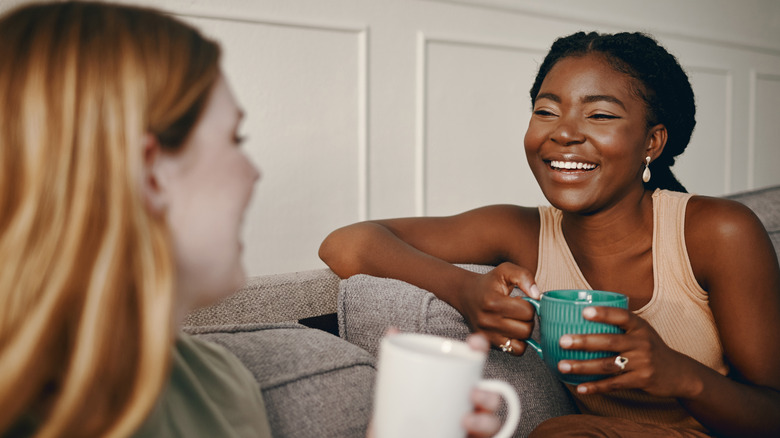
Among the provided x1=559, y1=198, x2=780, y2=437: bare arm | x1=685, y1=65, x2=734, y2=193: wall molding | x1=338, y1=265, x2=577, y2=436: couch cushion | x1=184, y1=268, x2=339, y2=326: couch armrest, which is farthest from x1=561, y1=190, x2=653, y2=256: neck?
x1=685, y1=65, x2=734, y2=193: wall molding

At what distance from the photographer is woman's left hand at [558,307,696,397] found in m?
0.94

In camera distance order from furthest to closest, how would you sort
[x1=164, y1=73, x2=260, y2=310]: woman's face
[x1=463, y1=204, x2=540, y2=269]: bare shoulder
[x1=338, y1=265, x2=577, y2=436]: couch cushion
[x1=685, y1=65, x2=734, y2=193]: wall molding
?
[x1=685, y1=65, x2=734, y2=193]: wall molding < [x1=463, y1=204, x2=540, y2=269]: bare shoulder < [x1=338, y1=265, x2=577, y2=436]: couch cushion < [x1=164, y1=73, x2=260, y2=310]: woman's face

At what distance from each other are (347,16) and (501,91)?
2.59ft

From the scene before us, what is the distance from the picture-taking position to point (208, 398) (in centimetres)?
72

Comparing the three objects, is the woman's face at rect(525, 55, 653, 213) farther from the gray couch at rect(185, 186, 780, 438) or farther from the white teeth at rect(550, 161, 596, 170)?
the gray couch at rect(185, 186, 780, 438)

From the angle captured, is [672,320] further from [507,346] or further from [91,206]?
[91,206]

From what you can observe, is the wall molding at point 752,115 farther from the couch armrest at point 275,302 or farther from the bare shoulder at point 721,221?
the couch armrest at point 275,302

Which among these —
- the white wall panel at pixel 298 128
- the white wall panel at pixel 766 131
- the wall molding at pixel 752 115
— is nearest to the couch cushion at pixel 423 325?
the white wall panel at pixel 298 128

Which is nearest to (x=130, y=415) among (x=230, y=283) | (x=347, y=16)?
(x=230, y=283)

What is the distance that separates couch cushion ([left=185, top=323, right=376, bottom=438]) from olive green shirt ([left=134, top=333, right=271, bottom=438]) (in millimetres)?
50

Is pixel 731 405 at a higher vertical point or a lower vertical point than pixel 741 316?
lower

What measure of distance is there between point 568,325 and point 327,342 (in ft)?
1.21

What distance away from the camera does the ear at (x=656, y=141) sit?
1.41m

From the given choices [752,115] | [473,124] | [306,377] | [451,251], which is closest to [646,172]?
[451,251]
